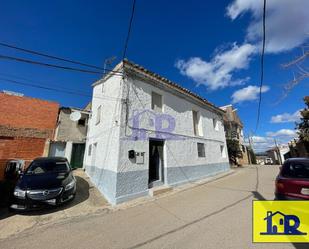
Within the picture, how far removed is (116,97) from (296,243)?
7.59 m

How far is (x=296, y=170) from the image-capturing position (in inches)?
184

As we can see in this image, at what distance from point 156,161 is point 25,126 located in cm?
1268

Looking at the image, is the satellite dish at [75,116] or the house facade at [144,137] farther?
the satellite dish at [75,116]

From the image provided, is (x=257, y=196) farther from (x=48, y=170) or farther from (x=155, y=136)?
(x=48, y=170)

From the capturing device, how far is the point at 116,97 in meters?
7.63

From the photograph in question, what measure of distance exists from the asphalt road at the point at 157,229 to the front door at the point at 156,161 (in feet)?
7.91

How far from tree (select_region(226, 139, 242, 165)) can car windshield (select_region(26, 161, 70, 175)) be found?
17.2 meters

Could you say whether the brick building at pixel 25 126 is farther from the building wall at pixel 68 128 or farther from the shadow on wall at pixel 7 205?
the shadow on wall at pixel 7 205

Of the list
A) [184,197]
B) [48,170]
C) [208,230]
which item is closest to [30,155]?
[48,170]

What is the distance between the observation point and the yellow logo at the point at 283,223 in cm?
351

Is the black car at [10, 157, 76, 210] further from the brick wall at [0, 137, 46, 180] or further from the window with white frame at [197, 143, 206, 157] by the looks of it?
the window with white frame at [197, 143, 206, 157]

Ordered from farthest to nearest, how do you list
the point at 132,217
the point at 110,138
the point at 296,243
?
the point at 110,138
the point at 132,217
the point at 296,243

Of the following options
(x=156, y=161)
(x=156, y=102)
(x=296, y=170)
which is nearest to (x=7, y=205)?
(x=156, y=161)

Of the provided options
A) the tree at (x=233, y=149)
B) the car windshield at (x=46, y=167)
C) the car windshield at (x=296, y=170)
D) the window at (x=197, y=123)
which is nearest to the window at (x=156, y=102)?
the window at (x=197, y=123)
